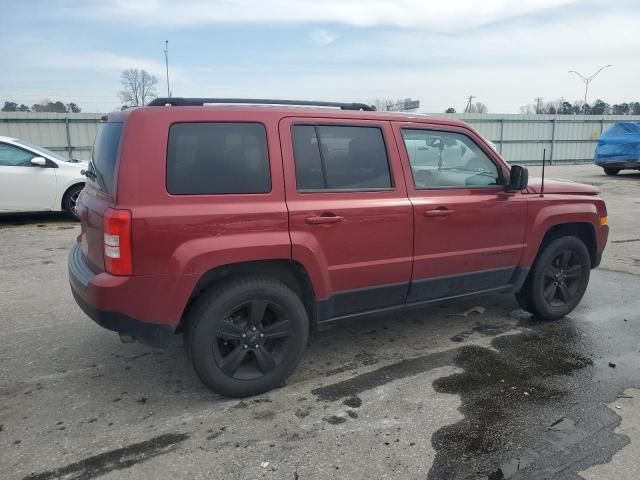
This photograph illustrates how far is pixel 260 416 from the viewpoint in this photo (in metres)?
3.14

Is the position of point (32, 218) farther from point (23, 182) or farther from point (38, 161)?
point (38, 161)

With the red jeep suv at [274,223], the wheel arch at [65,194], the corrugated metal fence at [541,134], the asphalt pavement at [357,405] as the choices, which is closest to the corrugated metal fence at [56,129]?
the wheel arch at [65,194]

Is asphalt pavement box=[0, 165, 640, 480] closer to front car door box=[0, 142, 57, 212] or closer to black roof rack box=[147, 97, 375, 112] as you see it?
black roof rack box=[147, 97, 375, 112]

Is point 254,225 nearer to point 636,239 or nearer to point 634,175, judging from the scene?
point 636,239

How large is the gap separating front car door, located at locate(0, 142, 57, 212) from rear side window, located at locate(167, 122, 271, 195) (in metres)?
7.72

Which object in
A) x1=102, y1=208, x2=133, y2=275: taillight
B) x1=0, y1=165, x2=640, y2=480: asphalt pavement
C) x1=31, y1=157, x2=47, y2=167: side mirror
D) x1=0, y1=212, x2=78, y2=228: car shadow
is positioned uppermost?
x1=31, y1=157, x2=47, y2=167: side mirror

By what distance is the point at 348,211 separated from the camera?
3459mm

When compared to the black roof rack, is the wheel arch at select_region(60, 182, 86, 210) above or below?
below

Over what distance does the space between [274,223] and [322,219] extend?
34 centimetres

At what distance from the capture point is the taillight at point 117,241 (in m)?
2.86

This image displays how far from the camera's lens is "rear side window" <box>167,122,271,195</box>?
3045mm

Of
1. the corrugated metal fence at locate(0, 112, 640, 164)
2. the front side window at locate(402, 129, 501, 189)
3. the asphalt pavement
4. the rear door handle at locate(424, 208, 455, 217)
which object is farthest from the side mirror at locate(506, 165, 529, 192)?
the corrugated metal fence at locate(0, 112, 640, 164)

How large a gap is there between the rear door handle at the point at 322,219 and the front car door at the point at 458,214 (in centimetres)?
67

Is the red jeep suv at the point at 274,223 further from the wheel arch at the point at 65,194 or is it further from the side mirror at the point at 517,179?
the wheel arch at the point at 65,194
